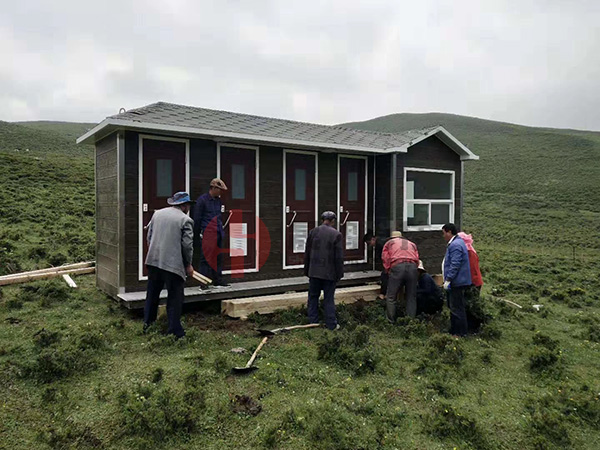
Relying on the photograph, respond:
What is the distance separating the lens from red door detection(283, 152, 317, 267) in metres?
8.94

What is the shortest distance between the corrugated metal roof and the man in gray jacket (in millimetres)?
1930

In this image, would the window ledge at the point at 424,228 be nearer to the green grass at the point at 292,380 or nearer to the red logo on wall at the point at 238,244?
the green grass at the point at 292,380

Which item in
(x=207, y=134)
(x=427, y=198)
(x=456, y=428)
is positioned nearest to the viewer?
(x=456, y=428)

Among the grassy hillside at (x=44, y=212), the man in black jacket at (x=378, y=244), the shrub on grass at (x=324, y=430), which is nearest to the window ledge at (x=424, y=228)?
the man in black jacket at (x=378, y=244)

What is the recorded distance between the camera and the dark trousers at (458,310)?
7.35m

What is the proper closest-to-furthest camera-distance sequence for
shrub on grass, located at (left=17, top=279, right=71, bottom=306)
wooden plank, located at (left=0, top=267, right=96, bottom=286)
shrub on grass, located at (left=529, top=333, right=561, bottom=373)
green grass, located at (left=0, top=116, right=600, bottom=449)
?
green grass, located at (left=0, top=116, right=600, bottom=449), shrub on grass, located at (left=529, top=333, right=561, bottom=373), shrub on grass, located at (left=17, top=279, right=71, bottom=306), wooden plank, located at (left=0, top=267, right=96, bottom=286)

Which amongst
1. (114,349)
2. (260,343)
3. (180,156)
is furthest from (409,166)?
(114,349)

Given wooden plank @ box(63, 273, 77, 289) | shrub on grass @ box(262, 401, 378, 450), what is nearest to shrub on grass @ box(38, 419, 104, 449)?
shrub on grass @ box(262, 401, 378, 450)

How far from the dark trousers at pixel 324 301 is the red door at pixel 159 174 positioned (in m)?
2.69

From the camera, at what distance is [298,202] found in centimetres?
907

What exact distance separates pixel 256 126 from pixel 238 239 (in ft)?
7.46

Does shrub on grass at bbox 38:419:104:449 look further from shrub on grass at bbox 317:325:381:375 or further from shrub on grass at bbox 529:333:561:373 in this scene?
shrub on grass at bbox 529:333:561:373

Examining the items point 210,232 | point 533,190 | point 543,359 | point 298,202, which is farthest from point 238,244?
point 533,190

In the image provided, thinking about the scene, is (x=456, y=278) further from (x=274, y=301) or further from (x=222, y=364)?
(x=222, y=364)
